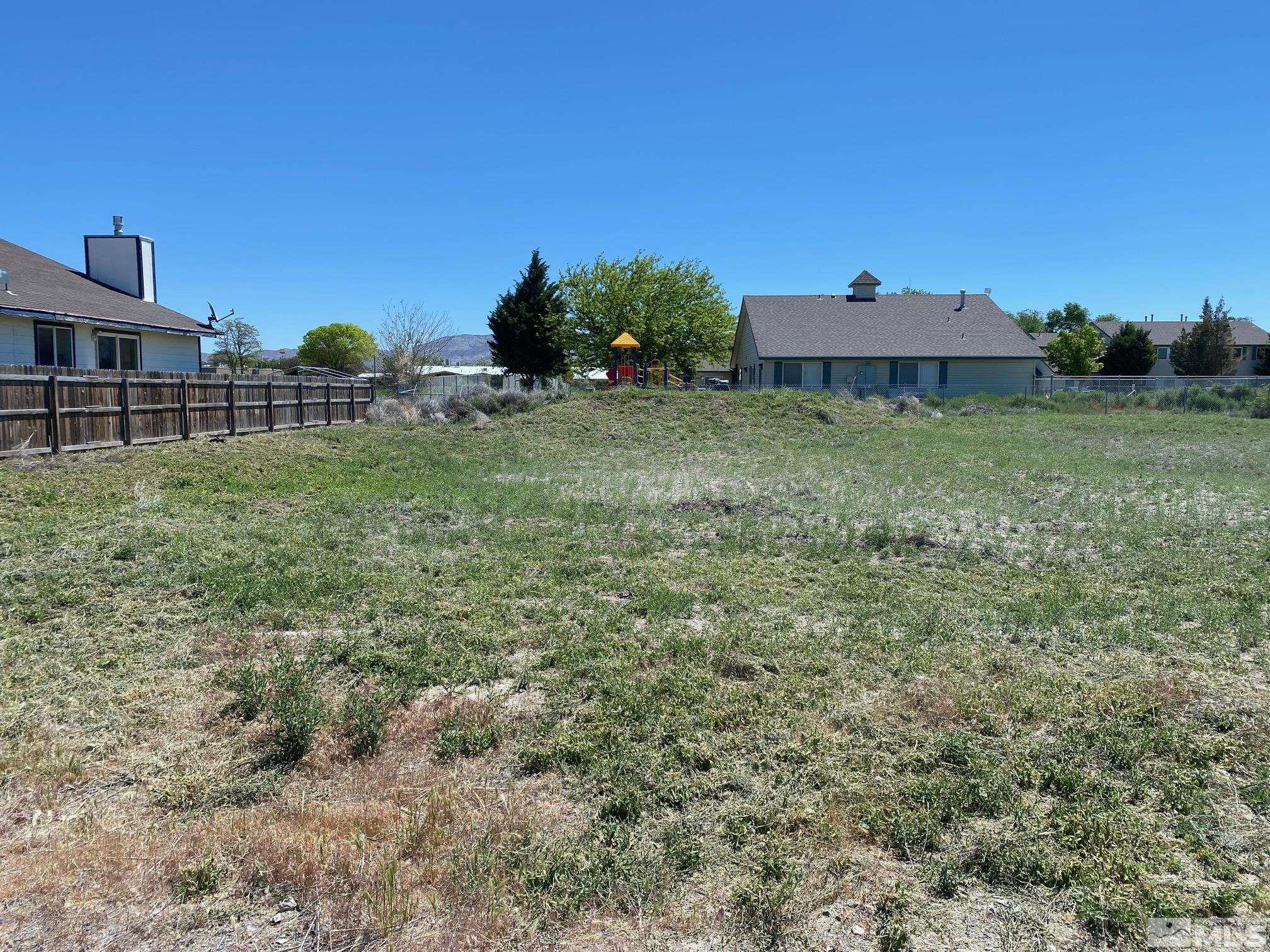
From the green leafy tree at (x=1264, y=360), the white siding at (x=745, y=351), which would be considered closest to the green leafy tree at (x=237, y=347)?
the white siding at (x=745, y=351)

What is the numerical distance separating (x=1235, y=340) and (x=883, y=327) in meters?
36.2

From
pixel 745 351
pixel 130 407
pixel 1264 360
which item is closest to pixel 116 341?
pixel 130 407

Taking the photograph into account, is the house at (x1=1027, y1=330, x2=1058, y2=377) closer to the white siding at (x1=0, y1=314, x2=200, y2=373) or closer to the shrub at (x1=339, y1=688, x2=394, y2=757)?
the white siding at (x1=0, y1=314, x2=200, y2=373)

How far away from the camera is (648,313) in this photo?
167 ft

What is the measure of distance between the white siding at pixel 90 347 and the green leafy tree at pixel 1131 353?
5426 cm

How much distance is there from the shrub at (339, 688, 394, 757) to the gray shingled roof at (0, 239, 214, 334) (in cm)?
1826

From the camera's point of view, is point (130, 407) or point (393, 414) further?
point (393, 414)

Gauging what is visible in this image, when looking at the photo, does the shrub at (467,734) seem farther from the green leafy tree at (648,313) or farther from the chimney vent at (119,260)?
the green leafy tree at (648,313)

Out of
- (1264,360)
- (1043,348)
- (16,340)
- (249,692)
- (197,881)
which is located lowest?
(197,881)

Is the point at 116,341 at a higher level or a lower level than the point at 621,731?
higher

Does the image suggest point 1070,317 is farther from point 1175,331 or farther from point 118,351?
point 118,351

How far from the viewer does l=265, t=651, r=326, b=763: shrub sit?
4191mm

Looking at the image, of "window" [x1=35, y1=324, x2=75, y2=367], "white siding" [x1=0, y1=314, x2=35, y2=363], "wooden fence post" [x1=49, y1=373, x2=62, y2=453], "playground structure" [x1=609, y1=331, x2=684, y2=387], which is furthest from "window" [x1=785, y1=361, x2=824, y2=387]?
"wooden fence post" [x1=49, y1=373, x2=62, y2=453]

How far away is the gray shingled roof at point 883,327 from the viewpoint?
4141 centimetres
